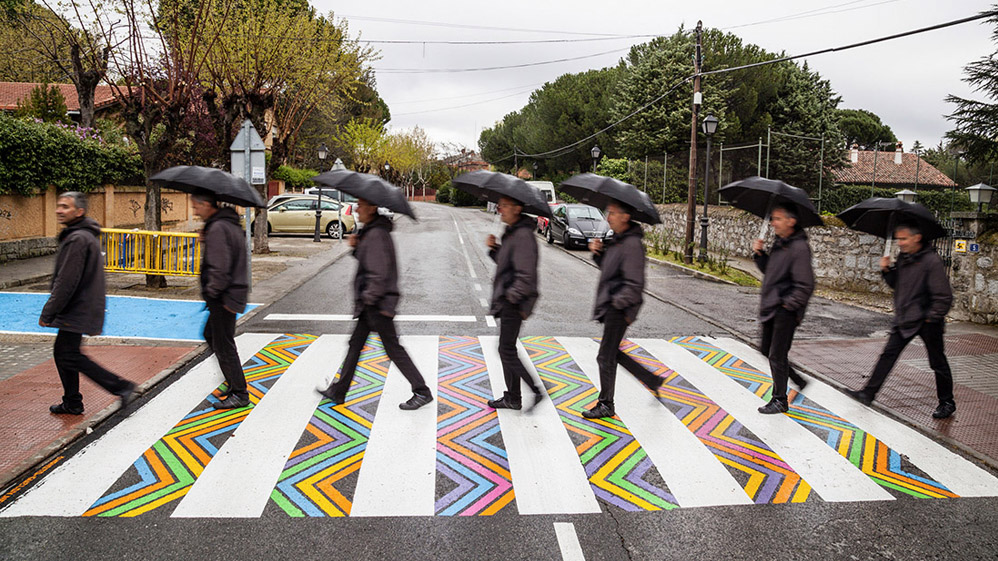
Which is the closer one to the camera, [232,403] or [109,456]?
[109,456]

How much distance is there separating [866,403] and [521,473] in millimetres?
3290

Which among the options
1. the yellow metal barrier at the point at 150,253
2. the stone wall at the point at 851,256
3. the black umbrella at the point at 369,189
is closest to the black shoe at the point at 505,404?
the black umbrella at the point at 369,189

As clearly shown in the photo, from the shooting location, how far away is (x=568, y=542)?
364 cm

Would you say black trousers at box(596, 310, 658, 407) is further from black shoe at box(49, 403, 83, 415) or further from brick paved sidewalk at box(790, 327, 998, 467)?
black shoe at box(49, 403, 83, 415)

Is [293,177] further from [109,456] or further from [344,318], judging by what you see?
[109,456]

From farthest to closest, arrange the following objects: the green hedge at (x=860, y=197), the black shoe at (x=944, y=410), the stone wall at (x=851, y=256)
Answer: the green hedge at (x=860, y=197)
the stone wall at (x=851, y=256)
the black shoe at (x=944, y=410)

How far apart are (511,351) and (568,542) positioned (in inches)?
85.6

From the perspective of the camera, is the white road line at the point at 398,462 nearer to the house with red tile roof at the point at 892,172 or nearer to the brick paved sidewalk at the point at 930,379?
the brick paved sidewalk at the point at 930,379

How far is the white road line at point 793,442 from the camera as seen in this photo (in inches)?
174

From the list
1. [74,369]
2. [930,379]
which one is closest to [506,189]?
[74,369]

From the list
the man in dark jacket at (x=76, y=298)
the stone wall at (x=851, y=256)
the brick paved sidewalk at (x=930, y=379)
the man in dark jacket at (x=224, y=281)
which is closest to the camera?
the man in dark jacket at (x=76, y=298)

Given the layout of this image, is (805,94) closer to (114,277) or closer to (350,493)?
(114,277)

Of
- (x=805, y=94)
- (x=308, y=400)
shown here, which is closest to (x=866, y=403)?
(x=308, y=400)

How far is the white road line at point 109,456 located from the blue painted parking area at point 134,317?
223 centimetres
